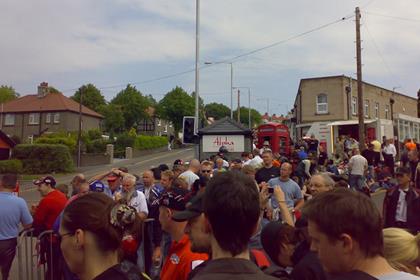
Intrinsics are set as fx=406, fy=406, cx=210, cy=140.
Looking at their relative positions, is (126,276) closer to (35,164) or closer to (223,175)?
(223,175)

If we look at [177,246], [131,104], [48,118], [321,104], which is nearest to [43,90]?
[48,118]

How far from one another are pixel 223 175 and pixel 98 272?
2.86ft

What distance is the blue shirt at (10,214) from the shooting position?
6070mm

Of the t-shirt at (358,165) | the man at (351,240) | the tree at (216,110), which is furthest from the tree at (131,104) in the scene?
the man at (351,240)

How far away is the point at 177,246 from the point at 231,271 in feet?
4.22

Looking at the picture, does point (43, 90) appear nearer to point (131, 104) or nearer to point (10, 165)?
point (131, 104)

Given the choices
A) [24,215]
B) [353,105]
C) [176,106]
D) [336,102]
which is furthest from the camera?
[176,106]

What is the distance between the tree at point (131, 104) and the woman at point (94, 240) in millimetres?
77575

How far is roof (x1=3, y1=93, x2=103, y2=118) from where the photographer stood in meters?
64.6

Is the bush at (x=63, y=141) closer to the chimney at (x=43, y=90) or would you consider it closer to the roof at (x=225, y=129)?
the chimney at (x=43, y=90)

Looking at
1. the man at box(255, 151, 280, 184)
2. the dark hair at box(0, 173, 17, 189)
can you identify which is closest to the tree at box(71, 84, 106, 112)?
the man at box(255, 151, 280, 184)

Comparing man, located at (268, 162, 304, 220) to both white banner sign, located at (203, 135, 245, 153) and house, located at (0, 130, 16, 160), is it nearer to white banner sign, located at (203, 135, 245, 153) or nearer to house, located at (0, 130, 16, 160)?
→ white banner sign, located at (203, 135, 245, 153)

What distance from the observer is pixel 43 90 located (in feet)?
226

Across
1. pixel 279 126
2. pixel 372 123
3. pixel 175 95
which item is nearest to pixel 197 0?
pixel 279 126
